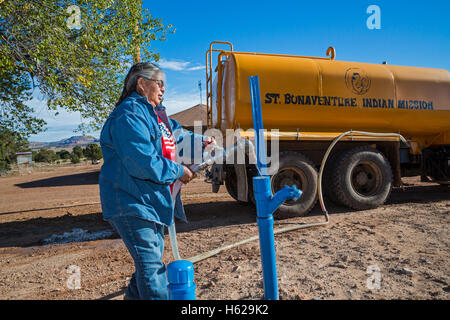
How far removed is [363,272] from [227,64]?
4405 mm

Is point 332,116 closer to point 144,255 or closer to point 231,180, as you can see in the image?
point 231,180

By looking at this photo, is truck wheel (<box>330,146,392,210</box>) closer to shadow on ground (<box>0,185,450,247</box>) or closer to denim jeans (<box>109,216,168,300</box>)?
shadow on ground (<box>0,185,450,247</box>)

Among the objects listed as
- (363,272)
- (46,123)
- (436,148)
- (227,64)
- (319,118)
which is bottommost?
(363,272)

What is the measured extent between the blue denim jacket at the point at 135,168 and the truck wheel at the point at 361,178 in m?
4.89

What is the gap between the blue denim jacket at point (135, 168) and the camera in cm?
187

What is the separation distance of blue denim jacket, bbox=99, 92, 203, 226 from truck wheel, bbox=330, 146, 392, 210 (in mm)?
4889

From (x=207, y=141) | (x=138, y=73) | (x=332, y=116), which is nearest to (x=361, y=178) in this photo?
(x=332, y=116)

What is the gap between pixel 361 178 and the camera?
6406 mm

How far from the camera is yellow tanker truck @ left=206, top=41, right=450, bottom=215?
5.71 metres

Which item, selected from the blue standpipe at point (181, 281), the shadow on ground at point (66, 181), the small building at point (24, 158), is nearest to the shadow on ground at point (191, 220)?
the blue standpipe at point (181, 281)

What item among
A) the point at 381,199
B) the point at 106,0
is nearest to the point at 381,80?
the point at 381,199

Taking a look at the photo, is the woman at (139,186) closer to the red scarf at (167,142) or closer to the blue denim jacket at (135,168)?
the blue denim jacket at (135,168)
